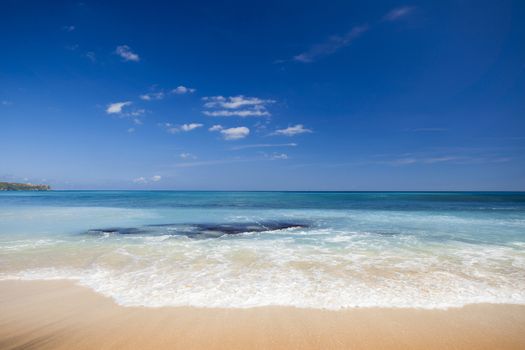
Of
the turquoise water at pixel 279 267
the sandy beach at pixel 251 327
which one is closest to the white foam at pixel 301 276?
the turquoise water at pixel 279 267

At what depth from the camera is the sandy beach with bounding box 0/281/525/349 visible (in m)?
3.80

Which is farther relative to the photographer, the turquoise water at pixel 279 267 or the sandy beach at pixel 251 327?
the turquoise water at pixel 279 267

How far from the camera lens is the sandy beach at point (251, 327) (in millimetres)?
3801

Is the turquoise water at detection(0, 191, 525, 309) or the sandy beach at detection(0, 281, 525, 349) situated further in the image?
the turquoise water at detection(0, 191, 525, 309)

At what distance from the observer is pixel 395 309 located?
4809mm

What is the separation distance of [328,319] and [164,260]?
550cm

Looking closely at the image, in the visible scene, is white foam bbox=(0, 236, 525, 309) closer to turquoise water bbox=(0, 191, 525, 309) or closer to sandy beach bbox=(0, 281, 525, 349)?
turquoise water bbox=(0, 191, 525, 309)

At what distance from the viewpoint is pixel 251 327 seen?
420cm

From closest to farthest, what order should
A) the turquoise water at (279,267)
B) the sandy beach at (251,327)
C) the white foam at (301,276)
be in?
1. the sandy beach at (251,327)
2. the white foam at (301,276)
3. the turquoise water at (279,267)

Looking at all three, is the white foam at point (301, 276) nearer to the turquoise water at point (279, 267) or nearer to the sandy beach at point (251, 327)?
the turquoise water at point (279, 267)

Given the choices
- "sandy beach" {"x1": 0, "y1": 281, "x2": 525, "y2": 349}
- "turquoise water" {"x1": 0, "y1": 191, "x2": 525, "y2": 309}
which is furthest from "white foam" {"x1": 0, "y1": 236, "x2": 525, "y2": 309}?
"sandy beach" {"x1": 0, "y1": 281, "x2": 525, "y2": 349}

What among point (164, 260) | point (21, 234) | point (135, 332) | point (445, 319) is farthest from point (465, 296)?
point (21, 234)

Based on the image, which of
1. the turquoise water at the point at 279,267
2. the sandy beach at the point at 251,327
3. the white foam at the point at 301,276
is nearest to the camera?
the sandy beach at the point at 251,327

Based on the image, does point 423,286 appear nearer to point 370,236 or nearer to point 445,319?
point 445,319
